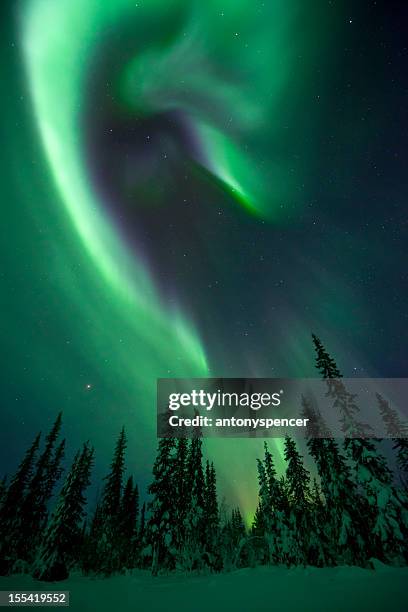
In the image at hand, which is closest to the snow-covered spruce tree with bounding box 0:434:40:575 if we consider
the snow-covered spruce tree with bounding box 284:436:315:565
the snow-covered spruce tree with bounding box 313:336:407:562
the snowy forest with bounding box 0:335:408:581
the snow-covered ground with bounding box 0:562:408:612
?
the snowy forest with bounding box 0:335:408:581

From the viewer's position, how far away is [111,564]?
27.5 metres

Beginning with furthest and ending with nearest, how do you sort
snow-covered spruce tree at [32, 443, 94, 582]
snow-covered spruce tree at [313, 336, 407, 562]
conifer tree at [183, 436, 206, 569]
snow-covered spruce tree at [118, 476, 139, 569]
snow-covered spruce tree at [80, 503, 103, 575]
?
1. snow-covered spruce tree at [118, 476, 139, 569]
2. snow-covered spruce tree at [80, 503, 103, 575]
3. conifer tree at [183, 436, 206, 569]
4. snow-covered spruce tree at [32, 443, 94, 582]
5. snow-covered spruce tree at [313, 336, 407, 562]

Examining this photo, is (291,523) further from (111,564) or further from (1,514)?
(1,514)

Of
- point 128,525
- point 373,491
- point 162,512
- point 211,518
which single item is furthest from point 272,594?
point 128,525

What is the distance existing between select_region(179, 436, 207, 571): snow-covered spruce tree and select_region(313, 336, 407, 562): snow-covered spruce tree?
38.2 feet

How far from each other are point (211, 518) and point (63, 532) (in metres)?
15.7

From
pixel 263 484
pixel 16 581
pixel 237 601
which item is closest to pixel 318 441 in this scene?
pixel 263 484

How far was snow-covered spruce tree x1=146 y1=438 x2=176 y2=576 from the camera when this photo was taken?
22.1 m

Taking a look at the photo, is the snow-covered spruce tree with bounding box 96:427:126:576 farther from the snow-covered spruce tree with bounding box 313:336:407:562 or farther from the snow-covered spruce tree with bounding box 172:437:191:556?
the snow-covered spruce tree with bounding box 313:336:407:562

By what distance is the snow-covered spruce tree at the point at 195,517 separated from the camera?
74.9 ft

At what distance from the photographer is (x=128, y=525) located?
34000 mm

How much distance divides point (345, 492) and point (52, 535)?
66.7ft

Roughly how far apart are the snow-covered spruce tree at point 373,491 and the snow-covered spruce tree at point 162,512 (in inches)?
504

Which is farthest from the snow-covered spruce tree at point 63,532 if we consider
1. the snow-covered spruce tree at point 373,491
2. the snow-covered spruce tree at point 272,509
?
the snow-covered spruce tree at point 373,491
